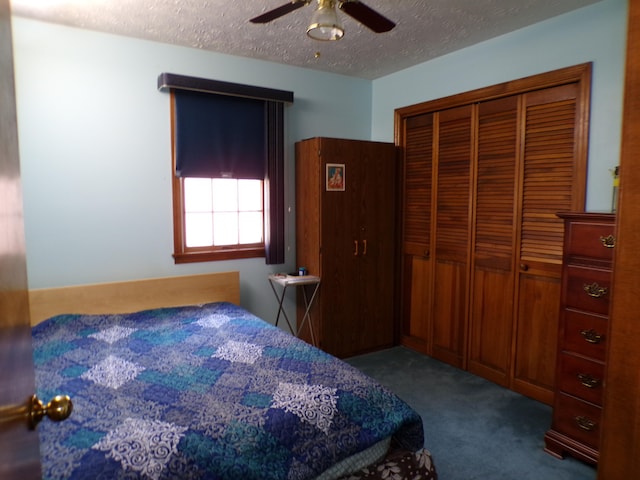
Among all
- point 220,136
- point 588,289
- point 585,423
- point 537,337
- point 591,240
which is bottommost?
point 585,423

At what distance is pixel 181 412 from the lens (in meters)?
1.65

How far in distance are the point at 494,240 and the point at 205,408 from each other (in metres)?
2.44

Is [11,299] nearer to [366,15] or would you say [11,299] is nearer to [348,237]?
[366,15]

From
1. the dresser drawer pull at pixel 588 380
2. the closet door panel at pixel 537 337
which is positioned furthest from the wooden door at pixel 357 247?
the dresser drawer pull at pixel 588 380

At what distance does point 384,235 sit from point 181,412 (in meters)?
2.61

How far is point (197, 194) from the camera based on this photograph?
350 cm

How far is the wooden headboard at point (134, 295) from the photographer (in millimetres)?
2859

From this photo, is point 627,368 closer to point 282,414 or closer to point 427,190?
point 282,414

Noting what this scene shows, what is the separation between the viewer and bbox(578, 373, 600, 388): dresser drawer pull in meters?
2.16

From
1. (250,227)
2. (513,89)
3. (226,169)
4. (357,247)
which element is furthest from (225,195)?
(513,89)

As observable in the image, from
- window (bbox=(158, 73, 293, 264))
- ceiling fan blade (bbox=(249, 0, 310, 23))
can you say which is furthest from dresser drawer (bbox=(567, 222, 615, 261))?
window (bbox=(158, 73, 293, 264))

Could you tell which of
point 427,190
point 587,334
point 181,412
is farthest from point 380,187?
point 181,412

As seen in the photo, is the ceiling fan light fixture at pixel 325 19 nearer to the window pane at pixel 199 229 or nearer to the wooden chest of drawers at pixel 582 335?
the wooden chest of drawers at pixel 582 335

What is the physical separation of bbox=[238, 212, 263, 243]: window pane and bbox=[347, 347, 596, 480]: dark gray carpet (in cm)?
138
